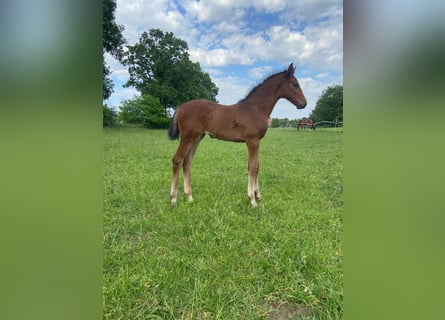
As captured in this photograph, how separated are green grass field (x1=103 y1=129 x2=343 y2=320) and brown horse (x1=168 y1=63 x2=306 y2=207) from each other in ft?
1.13

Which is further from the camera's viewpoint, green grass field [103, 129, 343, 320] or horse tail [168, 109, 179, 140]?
horse tail [168, 109, 179, 140]

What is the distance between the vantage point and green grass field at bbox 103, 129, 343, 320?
121 cm

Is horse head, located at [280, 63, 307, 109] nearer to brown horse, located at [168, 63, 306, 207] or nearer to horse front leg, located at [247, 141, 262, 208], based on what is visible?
brown horse, located at [168, 63, 306, 207]

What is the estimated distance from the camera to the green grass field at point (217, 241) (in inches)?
47.7

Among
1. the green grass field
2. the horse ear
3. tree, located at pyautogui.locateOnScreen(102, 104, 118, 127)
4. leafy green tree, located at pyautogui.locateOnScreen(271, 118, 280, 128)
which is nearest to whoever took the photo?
the green grass field

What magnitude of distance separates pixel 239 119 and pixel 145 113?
110cm

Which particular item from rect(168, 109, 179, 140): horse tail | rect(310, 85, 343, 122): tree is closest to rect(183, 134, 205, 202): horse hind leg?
rect(168, 109, 179, 140): horse tail

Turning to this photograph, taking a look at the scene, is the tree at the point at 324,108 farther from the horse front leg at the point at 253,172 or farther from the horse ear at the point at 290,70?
the horse front leg at the point at 253,172

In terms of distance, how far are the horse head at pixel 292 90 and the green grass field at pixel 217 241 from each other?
1.21ft

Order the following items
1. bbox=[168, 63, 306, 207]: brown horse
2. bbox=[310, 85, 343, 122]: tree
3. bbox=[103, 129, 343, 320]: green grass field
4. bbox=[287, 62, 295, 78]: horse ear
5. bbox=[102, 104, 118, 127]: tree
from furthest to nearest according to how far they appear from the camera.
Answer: bbox=[168, 63, 306, 207]: brown horse < bbox=[287, 62, 295, 78]: horse ear < bbox=[102, 104, 118, 127]: tree < bbox=[310, 85, 343, 122]: tree < bbox=[103, 129, 343, 320]: green grass field
